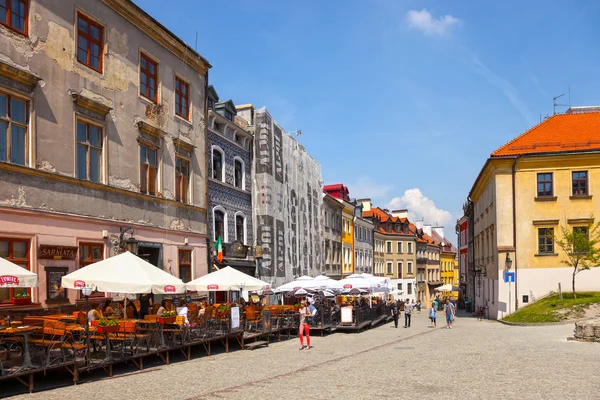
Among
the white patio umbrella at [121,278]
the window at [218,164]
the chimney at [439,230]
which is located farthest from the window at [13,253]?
the chimney at [439,230]

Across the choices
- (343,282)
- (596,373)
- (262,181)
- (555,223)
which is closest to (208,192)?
(262,181)

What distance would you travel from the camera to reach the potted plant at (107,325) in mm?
16078

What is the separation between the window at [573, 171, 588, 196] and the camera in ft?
129

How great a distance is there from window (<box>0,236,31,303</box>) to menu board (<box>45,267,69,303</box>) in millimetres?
739

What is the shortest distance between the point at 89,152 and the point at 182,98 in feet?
24.2

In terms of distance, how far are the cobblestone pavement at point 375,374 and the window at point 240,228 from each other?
437 inches

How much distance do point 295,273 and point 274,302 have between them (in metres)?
4.88

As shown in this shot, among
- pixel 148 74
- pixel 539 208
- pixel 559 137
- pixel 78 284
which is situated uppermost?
pixel 148 74

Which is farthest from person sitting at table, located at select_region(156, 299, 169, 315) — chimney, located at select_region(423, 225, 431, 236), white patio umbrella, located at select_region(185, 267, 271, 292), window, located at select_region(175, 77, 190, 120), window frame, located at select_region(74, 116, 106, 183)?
chimney, located at select_region(423, 225, 431, 236)

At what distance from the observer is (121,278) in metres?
16.2

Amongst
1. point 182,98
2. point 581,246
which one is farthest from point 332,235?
point 182,98

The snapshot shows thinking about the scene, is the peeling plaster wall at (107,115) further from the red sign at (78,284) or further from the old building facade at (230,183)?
the red sign at (78,284)

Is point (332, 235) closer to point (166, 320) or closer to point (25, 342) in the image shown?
point (166, 320)

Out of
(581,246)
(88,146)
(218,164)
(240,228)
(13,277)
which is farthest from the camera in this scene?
(581,246)
